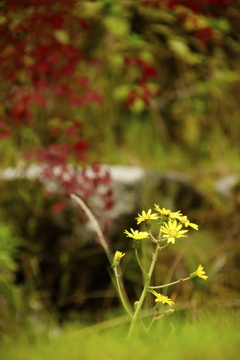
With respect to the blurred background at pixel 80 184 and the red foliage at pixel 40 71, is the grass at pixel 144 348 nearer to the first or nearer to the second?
the blurred background at pixel 80 184

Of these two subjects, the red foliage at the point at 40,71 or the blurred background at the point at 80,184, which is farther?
the blurred background at the point at 80,184

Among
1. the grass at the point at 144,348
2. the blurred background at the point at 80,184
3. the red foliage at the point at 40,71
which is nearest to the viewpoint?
the grass at the point at 144,348

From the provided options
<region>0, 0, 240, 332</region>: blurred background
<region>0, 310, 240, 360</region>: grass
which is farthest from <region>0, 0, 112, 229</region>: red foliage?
<region>0, 310, 240, 360</region>: grass

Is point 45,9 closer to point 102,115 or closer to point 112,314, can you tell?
point 112,314

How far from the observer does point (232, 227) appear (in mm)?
2768

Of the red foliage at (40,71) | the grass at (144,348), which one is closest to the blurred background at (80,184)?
the red foliage at (40,71)

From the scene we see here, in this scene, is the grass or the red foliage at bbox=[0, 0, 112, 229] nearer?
the grass

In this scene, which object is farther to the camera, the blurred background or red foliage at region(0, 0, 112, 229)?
the blurred background

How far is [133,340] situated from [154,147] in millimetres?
2962

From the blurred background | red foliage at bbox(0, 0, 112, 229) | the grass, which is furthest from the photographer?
the blurred background

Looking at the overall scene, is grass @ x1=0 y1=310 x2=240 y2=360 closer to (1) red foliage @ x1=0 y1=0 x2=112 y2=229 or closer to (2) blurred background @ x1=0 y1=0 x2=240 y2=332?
(2) blurred background @ x1=0 y1=0 x2=240 y2=332

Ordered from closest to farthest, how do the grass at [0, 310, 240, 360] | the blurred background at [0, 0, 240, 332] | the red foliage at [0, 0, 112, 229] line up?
the grass at [0, 310, 240, 360], the red foliage at [0, 0, 112, 229], the blurred background at [0, 0, 240, 332]

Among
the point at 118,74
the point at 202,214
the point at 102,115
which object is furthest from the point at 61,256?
the point at 118,74

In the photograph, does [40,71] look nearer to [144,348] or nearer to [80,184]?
[80,184]
